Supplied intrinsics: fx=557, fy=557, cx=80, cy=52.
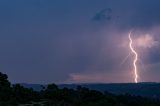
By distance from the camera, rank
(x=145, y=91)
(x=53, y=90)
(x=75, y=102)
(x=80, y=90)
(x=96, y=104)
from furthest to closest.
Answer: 1. (x=145, y=91)
2. (x=80, y=90)
3. (x=53, y=90)
4. (x=75, y=102)
5. (x=96, y=104)

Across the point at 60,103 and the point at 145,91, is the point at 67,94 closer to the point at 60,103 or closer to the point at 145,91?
the point at 60,103

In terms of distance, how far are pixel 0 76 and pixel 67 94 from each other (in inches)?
546

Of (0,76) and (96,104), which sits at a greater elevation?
(0,76)

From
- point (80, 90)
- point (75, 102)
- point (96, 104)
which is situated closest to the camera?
point (96, 104)

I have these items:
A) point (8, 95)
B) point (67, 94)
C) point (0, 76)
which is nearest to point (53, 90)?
point (67, 94)

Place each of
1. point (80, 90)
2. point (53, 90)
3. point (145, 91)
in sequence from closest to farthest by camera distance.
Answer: point (53, 90), point (80, 90), point (145, 91)

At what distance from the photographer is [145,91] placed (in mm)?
121312

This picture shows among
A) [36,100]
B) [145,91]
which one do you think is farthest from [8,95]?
[145,91]

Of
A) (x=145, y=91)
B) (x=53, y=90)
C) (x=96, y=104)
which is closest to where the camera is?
(x=96, y=104)

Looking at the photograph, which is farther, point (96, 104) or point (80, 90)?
point (80, 90)

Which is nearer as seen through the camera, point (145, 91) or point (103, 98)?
point (103, 98)

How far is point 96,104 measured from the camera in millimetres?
54188

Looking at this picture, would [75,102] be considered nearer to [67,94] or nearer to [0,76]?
[67,94]

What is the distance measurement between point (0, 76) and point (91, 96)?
1394cm
